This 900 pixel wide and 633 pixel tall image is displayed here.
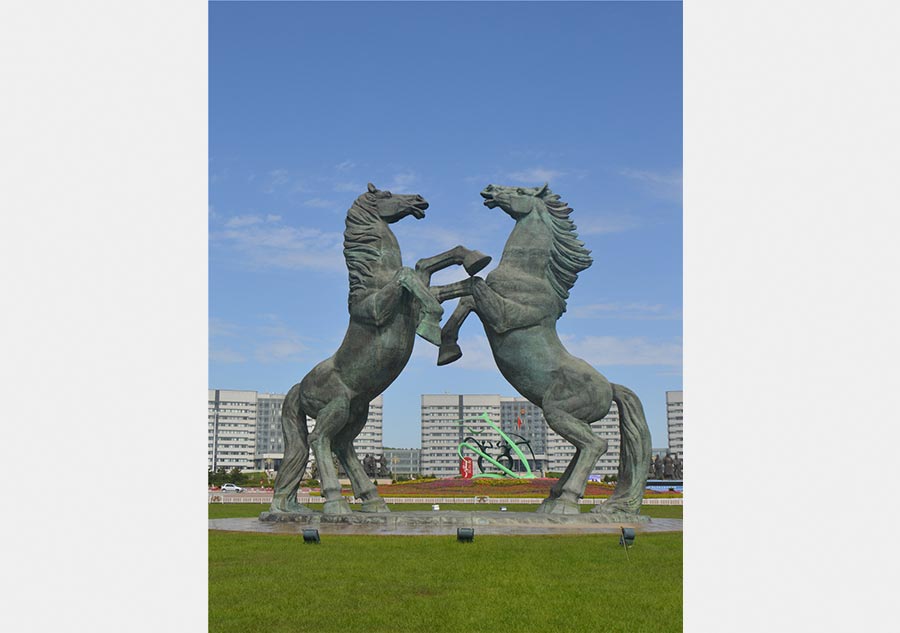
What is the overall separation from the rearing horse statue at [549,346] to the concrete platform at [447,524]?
33cm

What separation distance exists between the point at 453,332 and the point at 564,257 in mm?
1936

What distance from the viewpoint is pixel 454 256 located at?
11.0 meters

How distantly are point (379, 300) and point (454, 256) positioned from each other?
1326mm

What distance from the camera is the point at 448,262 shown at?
36.1ft

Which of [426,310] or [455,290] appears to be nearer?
[426,310]

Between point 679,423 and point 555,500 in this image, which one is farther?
point 679,423

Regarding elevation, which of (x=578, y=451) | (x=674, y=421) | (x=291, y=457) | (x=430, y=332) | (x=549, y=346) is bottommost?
(x=674, y=421)

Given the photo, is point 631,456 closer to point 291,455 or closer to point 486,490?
point 291,455

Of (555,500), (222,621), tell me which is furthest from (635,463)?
(222,621)

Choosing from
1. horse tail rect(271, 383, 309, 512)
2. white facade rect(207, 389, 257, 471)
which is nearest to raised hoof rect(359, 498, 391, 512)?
horse tail rect(271, 383, 309, 512)

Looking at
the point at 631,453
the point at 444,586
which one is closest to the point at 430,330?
the point at 631,453

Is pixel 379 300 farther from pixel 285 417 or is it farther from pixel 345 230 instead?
pixel 285 417

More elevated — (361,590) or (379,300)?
(379,300)

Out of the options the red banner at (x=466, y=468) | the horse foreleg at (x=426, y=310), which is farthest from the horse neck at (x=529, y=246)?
the red banner at (x=466, y=468)
